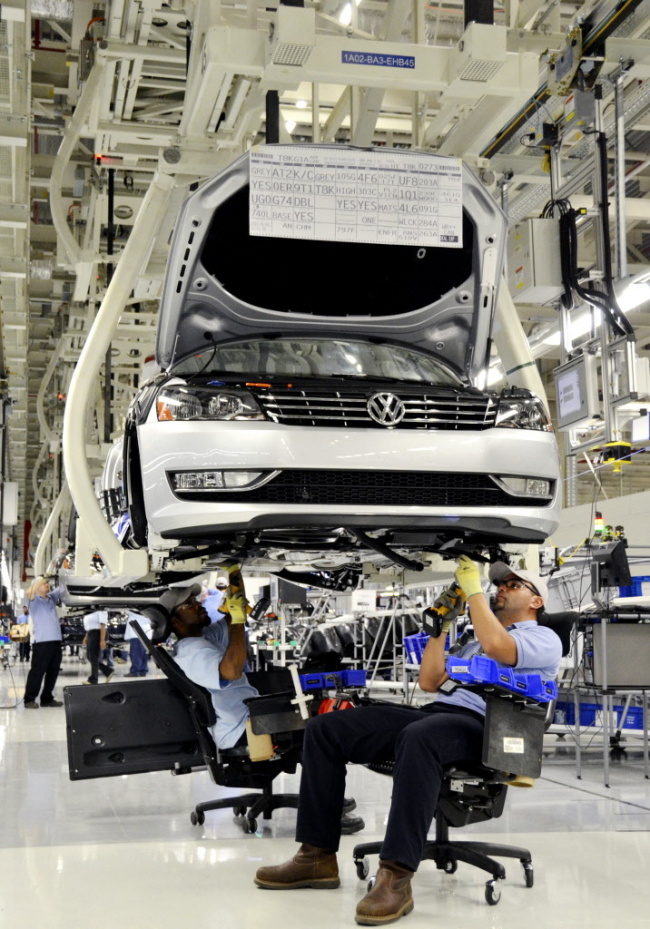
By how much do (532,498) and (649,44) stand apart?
321 centimetres

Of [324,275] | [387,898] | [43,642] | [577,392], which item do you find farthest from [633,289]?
[43,642]

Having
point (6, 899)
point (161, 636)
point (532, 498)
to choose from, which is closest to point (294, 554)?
point (161, 636)

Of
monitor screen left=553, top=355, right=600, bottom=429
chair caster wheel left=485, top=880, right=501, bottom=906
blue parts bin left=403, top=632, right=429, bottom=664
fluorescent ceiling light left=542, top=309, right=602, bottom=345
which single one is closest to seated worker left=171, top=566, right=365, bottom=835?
chair caster wheel left=485, top=880, right=501, bottom=906

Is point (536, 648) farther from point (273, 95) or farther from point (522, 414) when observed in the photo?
point (273, 95)

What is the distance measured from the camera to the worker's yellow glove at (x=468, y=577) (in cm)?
389

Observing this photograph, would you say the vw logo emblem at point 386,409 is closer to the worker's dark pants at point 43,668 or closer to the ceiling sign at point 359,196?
the ceiling sign at point 359,196

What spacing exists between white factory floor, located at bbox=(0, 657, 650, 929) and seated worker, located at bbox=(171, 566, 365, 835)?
18.5 inches

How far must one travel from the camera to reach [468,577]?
12.9 feet

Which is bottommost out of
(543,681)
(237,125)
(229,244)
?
(543,681)

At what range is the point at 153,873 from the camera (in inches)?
161

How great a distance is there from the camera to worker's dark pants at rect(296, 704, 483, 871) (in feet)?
11.4

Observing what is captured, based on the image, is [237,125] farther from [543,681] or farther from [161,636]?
[543,681]

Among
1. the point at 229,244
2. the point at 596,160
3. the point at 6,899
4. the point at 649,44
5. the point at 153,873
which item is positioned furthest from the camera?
the point at 596,160

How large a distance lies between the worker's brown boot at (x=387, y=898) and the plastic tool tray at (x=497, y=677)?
69 cm
